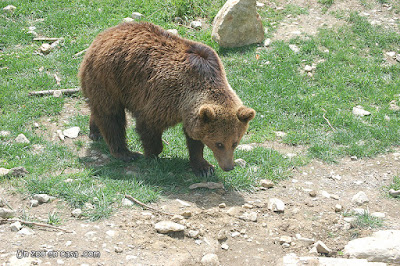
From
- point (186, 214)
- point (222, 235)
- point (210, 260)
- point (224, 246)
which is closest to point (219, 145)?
point (186, 214)

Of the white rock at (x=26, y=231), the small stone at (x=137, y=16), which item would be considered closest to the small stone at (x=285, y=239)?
the white rock at (x=26, y=231)

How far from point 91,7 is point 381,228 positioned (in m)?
8.55

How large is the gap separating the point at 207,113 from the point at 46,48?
5505 millimetres

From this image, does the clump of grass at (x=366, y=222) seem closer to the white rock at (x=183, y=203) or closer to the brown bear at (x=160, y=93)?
the brown bear at (x=160, y=93)

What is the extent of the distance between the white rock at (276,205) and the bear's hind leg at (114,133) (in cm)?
227

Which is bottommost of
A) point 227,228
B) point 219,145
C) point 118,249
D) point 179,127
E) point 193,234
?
point 179,127

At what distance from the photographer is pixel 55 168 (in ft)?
21.8

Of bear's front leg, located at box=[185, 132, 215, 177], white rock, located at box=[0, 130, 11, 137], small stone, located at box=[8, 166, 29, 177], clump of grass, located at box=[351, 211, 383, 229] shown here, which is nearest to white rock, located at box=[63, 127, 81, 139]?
white rock, located at box=[0, 130, 11, 137]

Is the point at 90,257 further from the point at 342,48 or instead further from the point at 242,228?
the point at 342,48

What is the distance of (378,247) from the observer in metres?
4.89

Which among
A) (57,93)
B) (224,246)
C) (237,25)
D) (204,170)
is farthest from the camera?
(237,25)

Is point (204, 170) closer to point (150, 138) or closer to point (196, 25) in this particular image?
point (150, 138)

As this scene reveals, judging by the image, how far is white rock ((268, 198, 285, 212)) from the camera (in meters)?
5.94

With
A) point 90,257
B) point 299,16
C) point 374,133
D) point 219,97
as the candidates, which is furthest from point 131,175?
point 299,16
